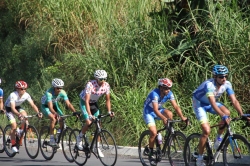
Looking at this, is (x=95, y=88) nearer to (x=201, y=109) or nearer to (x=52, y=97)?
(x=52, y=97)

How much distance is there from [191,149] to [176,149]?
65cm

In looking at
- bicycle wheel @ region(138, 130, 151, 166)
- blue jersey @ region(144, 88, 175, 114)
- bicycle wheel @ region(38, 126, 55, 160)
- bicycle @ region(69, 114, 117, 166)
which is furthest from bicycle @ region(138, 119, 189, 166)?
bicycle wheel @ region(38, 126, 55, 160)

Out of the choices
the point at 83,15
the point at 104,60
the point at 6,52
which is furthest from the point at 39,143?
the point at 6,52

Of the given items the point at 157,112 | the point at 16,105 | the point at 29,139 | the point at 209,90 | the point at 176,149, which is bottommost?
the point at 29,139

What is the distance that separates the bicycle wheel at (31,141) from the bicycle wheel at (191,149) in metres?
4.66

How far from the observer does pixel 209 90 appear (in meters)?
10.7

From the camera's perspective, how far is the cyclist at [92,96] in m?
13.2

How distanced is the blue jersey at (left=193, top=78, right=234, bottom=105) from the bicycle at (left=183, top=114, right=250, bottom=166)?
64 cm

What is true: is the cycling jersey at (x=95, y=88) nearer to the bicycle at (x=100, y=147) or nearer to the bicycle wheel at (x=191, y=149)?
the bicycle at (x=100, y=147)

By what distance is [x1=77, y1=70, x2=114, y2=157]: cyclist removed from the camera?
43.2 feet

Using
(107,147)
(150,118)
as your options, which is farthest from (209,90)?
Result: (107,147)

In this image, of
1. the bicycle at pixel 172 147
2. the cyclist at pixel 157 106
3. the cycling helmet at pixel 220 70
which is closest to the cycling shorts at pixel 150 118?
the cyclist at pixel 157 106

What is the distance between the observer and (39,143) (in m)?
14.5

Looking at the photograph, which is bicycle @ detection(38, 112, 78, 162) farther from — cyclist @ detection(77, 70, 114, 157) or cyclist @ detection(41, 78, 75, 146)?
cyclist @ detection(77, 70, 114, 157)
